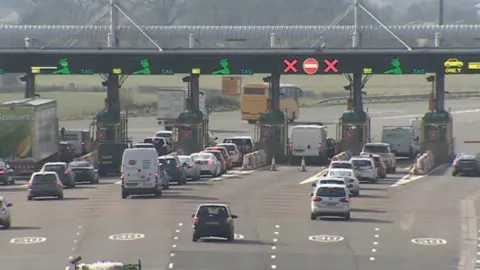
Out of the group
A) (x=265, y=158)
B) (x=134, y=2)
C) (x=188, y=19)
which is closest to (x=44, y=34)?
→ (x=265, y=158)

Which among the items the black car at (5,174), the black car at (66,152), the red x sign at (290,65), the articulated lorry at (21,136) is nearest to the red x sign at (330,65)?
the red x sign at (290,65)

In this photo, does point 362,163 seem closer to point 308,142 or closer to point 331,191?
point 308,142

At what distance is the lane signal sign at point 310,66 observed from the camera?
231 feet

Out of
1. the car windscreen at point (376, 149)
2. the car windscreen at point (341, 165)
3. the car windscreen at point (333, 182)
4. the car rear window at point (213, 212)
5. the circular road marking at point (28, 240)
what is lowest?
the circular road marking at point (28, 240)

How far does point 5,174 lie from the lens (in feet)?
193

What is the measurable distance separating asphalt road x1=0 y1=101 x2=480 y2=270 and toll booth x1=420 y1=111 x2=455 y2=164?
11140mm

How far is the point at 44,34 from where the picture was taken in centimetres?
8175

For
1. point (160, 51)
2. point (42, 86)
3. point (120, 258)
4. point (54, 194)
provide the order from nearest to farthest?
point (120, 258), point (54, 194), point (160, 51), point (42, 86)

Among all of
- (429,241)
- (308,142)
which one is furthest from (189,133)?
(429,241)

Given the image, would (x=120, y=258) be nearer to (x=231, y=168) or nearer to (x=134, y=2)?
(x=231, y=168)

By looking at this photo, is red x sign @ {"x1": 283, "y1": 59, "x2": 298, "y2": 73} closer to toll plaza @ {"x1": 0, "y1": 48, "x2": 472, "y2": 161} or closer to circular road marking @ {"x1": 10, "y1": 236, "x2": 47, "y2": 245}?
toll plaza @ {"x1": 0, "y1": 48, "x2": 472, "y2": 161}

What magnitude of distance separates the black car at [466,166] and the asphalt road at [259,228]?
295 centimetres

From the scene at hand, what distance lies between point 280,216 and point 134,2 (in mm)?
137112

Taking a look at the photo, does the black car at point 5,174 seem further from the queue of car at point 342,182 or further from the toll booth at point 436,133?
the toll booth at point 436,133
